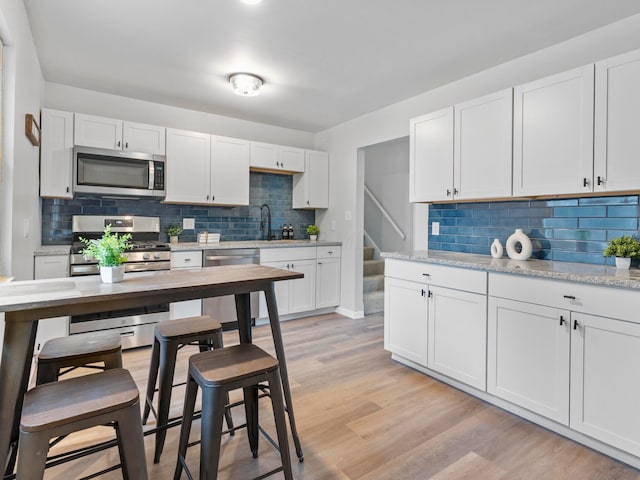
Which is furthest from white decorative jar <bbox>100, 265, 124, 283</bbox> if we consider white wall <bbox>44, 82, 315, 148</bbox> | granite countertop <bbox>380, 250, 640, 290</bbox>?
white wall <bbox>44, 82, 315, 148</bbox>

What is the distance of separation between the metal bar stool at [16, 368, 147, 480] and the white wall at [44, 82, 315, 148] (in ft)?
10.6

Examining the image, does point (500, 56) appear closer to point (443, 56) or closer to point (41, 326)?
point (443, 56)

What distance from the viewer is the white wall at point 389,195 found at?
5387 mm

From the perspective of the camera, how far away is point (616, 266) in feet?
7.03

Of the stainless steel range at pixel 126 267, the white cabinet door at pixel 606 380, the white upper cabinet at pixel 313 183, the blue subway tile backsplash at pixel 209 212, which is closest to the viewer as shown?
the white cabinet door at pixel 606 380

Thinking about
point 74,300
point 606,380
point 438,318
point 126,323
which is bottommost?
point 126,323

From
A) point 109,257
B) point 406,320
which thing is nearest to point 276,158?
point 406,320

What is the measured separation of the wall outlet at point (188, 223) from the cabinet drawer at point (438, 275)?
234cm

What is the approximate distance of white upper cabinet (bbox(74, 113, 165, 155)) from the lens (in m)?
3.21

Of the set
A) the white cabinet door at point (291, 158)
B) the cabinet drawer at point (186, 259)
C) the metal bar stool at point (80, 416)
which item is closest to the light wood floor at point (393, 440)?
the metal bar stool at point (80, 416)

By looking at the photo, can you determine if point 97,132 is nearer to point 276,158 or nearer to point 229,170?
point 229,170

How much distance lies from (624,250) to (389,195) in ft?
12.2

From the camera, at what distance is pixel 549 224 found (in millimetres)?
2559

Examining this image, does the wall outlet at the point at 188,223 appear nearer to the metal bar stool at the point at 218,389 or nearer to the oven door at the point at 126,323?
the oven door at the point at 126,323
